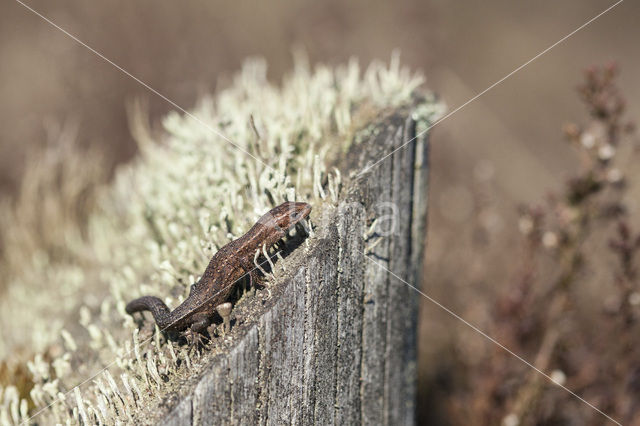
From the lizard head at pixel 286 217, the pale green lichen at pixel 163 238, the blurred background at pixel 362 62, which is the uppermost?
the blurred background at pixel 362 62

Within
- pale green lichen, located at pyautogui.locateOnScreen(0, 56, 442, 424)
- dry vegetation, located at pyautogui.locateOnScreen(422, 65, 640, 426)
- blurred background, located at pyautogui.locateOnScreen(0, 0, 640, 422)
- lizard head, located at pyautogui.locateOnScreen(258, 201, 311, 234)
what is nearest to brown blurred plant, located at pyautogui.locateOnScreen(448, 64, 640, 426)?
dry vegetation, located at pyautogui.locateOnScreen(422, 65, 640, 426)

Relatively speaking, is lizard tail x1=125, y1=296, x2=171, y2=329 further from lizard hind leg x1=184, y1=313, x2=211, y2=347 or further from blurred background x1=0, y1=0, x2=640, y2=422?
blurred background x1=0, y1=0, x2=640, y2=422

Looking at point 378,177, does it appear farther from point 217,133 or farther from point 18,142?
point 18,142

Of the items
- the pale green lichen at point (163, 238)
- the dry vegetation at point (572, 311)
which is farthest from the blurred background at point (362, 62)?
the pale green lichen at point (163, 238)

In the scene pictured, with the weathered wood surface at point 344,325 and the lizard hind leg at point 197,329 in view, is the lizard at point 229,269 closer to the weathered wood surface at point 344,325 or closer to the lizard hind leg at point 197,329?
the lizard hind leg at point 197,329

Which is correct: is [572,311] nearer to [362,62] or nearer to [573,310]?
[573,310]

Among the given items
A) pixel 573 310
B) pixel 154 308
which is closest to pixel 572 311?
pixel 573 310
